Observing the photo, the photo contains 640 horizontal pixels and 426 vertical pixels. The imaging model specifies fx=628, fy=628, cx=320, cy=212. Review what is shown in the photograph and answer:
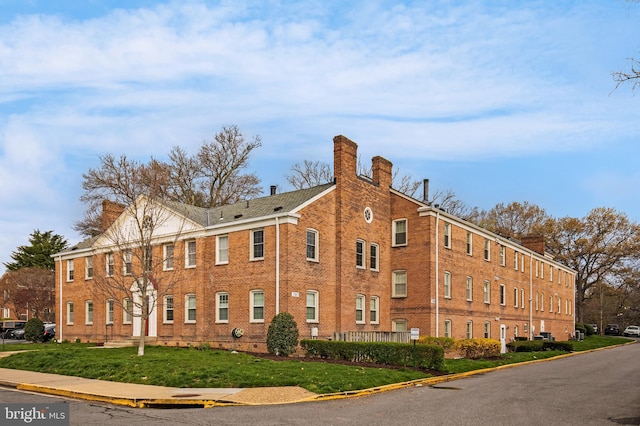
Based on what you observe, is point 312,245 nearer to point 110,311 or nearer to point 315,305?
point 315,305

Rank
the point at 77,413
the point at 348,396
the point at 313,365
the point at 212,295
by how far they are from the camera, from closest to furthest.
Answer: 1. the point at 77,413
2. the point at 348,396
3. the point at 313,365
4. the point at 212,295

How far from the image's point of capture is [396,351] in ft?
79.1

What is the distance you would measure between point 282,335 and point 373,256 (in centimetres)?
972

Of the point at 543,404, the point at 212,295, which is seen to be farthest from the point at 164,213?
the point at 543,404

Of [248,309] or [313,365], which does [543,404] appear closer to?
[313,365]

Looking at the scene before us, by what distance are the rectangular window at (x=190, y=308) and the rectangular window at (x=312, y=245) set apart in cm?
715

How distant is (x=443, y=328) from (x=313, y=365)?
617 inches

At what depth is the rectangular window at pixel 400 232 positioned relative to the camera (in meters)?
36.8

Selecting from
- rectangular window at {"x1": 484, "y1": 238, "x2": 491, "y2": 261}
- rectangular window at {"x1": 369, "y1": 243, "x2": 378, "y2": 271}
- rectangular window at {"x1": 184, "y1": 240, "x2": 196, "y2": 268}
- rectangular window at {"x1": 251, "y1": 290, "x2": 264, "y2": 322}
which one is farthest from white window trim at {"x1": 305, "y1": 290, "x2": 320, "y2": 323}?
rectangular window at {"x1": 484, "y1": 238, "x2": 491, "y2": 261}

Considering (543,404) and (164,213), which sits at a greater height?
(164,213)

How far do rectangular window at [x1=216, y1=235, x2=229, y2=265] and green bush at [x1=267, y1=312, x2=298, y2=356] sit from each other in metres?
5.71

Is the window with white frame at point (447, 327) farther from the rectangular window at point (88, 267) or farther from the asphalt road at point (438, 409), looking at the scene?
the rectangular window at point (88, 267)

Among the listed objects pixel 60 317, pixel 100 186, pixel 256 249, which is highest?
pixel 100 186

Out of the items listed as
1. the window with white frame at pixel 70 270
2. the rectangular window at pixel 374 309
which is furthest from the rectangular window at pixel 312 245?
the window with white frame at pixel 70 270
